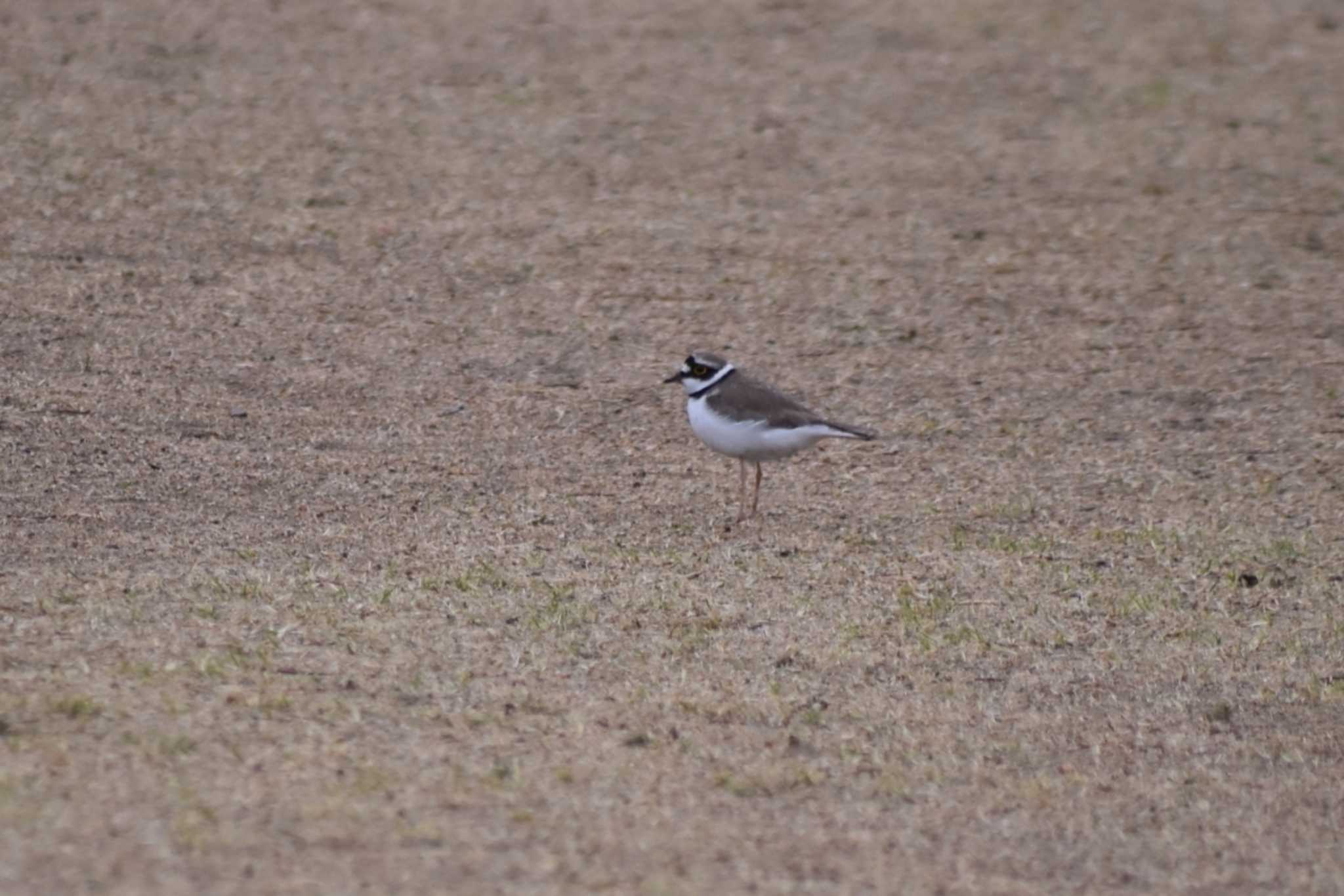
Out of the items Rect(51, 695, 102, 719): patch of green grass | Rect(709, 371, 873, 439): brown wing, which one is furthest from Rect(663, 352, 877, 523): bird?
Rect(51, 695, 102, 719): patch of green grass

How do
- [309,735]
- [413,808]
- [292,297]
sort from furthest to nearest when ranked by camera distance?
[292,297] < [309,735] < [413,808]

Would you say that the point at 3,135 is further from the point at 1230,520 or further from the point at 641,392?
the point at 1230,520

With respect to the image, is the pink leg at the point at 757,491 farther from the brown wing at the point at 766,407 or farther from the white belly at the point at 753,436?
the brown wing at the point at 766,407

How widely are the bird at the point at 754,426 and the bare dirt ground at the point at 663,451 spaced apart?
1.02 ft

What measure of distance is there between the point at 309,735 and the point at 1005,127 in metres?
8.31

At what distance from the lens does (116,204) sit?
10391 mm

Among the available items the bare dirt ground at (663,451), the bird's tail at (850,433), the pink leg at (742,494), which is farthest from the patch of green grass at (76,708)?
the bird's tail at (850,433)

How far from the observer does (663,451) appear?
329 inches

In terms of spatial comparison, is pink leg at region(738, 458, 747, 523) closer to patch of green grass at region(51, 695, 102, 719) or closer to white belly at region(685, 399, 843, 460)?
white belly at region(685, 399, 843, 460)

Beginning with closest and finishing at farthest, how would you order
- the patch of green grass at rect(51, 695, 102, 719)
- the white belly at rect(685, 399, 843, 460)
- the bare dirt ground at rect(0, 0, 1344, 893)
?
the bare dirt ground at rect(0, 0, 1344, 893) < the patch of green grass at rect(51, 695, 102, 719) < the white belly at rect(685, 399, 843, 460)

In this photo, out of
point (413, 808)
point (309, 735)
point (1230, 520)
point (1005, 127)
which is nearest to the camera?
point (413, 808)

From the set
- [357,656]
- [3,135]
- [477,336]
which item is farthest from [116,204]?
[357,656]

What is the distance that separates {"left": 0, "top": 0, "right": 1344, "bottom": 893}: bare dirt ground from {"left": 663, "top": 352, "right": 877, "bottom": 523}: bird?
12.2 inches

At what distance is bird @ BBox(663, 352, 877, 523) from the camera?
753cm
